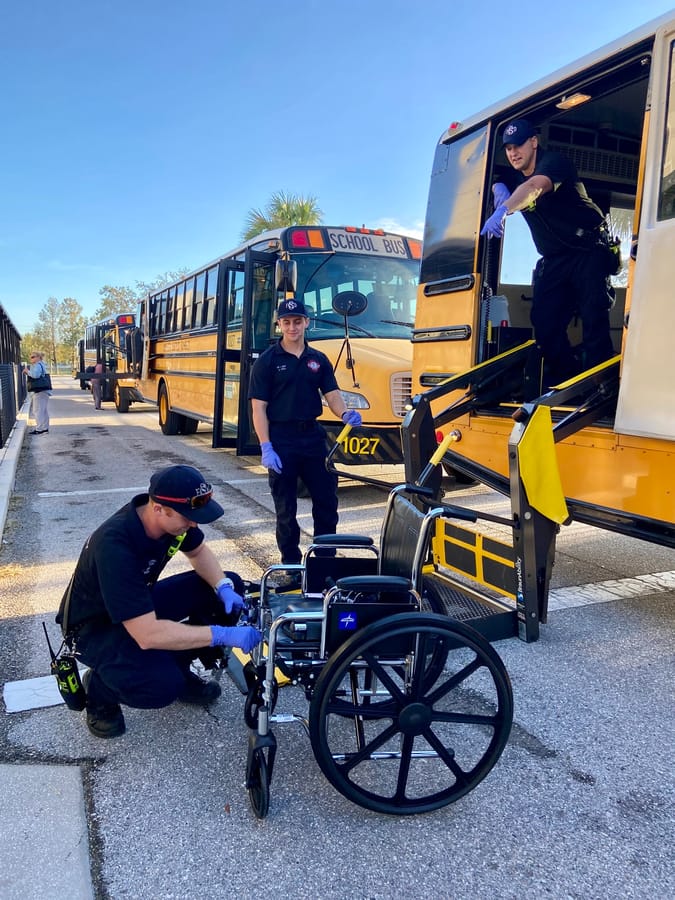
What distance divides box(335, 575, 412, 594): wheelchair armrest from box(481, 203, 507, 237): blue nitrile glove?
269 cm

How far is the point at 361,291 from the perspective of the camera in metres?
7.70

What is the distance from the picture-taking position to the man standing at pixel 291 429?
439cm

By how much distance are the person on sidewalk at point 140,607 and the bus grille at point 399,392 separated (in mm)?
4119

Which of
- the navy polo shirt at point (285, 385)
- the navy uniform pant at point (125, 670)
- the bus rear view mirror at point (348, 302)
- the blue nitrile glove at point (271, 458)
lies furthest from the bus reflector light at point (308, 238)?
the navy uniform pant at point (125, 670)

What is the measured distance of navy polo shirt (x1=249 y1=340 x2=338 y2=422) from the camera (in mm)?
4395

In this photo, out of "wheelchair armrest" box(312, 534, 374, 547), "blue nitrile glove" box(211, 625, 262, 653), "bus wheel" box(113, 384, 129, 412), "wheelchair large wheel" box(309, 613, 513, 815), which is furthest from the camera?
"bus wheel" box(113, 384, 129, 412)

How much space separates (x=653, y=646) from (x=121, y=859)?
9.67 feet

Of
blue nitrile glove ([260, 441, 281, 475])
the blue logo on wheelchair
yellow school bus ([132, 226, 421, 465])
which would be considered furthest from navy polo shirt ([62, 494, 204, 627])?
yellow school bus ([132, 226, 421, 465])

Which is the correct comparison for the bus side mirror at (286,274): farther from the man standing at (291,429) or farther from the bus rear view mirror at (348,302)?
the man standing at (291,429)

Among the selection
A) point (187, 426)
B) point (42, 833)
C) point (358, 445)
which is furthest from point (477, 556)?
point (187, 426)

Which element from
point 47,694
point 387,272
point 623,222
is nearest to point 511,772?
point 47,694

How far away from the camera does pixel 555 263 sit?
4.78 metres

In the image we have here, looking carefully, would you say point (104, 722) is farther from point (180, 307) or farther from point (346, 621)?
point (180, 307)

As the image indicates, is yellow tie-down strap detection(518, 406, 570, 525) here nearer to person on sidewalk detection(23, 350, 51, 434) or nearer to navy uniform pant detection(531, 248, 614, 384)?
navy uniform pant detection(531, 248, 614, 384)
